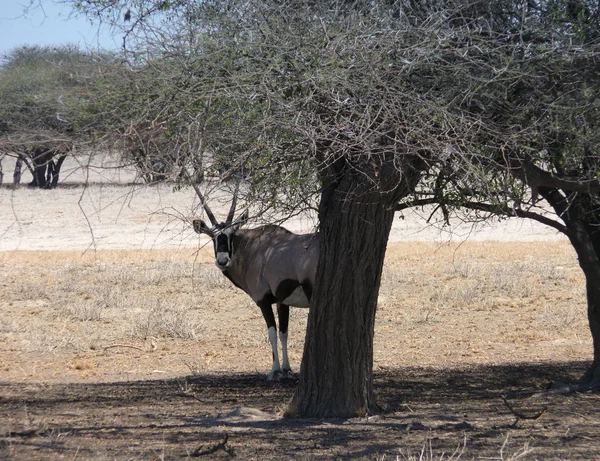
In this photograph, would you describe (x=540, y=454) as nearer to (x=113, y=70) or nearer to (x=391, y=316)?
(x=113, y=70)

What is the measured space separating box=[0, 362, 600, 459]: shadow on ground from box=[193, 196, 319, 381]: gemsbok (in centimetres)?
99

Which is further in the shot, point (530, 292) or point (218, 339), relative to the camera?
point (530, 292)

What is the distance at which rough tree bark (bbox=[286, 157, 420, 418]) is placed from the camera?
6883 millimetres

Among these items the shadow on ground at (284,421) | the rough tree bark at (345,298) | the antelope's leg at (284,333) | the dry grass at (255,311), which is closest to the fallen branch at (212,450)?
the shadow on ground at (284,421)

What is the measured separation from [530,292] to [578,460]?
967 cm

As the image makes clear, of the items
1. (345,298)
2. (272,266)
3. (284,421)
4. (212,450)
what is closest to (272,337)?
(272,266)

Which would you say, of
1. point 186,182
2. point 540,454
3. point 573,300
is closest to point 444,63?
point 186,182

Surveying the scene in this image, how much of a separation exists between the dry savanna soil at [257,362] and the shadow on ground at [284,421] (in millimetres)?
26

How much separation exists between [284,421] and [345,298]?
1150 millimetres

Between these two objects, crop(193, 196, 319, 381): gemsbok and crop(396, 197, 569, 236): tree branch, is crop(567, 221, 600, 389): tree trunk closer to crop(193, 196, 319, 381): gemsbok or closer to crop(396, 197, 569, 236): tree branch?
crop(396, 197, 569, 236): tree branch

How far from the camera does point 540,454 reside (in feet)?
18.8

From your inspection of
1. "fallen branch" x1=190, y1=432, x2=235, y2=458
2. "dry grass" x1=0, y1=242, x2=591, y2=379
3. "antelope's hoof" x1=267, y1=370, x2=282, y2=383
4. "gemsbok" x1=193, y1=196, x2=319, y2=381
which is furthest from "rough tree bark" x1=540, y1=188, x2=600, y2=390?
"fallen branch" x1=190, y1=432, x2=235, y2=458

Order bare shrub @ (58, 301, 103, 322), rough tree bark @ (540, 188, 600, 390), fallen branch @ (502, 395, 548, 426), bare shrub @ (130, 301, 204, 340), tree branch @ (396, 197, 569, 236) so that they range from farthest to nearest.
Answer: bare shrub @ (58, 301, 103, 322) < bare shrub @ (130, 301, 204, 340) < rough tree bark @ (540, 188, 600, 390) < fallen branch @ (502, 395, 548, 426) < tree branch @ (396, 197, 569, 236)

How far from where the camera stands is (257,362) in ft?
36.6
